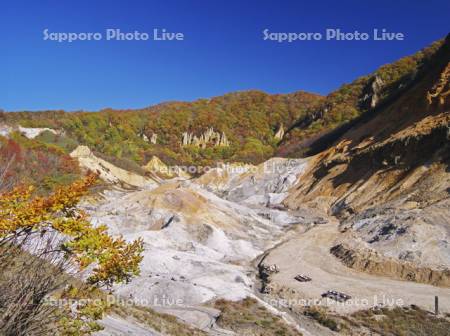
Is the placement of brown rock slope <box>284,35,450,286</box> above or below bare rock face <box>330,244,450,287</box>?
above

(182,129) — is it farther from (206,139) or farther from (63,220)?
(63,220)

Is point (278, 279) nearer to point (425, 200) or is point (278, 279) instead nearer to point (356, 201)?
point (425, 200)

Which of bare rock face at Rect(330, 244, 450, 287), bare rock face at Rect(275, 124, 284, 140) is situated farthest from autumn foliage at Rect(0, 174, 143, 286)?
bare rock face at Rect(275, 124, 284, 140)

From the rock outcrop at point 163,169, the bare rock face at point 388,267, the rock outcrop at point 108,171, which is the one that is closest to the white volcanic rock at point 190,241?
the bare rock face at point 388,267

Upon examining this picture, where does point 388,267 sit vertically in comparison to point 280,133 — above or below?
below

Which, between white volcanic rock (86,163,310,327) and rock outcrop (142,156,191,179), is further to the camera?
rock outcrop (142,156,191,179)

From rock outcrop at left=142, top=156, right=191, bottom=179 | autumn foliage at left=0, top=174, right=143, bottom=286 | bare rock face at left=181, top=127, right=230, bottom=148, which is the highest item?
bare rock face at left=181, top=127, right=230, bottom=148

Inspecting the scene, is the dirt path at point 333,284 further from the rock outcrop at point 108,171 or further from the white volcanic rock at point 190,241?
the rock outcrop at point 108,171

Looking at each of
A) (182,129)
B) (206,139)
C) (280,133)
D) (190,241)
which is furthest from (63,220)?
(280,133)

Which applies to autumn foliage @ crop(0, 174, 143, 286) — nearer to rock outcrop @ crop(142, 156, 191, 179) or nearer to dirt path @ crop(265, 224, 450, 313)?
dirt path @ crop(265, 224, 450, 313)
